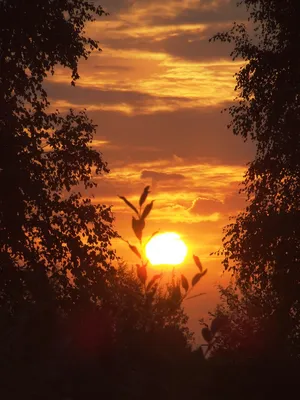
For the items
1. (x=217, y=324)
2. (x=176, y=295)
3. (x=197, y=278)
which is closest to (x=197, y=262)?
(x=197, y=278)

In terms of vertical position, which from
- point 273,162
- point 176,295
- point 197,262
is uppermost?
point 273,162

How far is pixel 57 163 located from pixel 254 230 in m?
5.17

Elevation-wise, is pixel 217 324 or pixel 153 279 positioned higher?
pixel 153 279

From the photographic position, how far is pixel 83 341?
4359 mm

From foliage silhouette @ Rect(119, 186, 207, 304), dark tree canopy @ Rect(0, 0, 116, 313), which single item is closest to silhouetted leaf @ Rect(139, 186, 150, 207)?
foliage silhouette @ Rect(119, 186, 207, 304)

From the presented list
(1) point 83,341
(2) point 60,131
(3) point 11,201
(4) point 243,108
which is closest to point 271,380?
(1) point 83,341

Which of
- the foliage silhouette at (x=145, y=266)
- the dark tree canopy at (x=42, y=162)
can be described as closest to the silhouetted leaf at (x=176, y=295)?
the foliage silhouette at (x=145, y=266)

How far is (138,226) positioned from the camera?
4.69 m

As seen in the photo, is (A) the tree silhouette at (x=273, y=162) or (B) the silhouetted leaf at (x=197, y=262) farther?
(A) the tree silhouette at (x=273, y=162)

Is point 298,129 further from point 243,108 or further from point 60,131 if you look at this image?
point 60,131

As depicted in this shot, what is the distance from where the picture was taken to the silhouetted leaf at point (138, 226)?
4.69 meters

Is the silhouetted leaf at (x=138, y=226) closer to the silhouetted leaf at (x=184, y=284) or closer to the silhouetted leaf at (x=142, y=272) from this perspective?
the silhouetted leaf at (x=142, y=272)

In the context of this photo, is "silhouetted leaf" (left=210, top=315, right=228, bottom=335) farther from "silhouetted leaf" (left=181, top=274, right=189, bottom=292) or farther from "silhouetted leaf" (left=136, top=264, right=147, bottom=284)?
"silhouetted leaf" (left=136, top=264, right=147, bottom=284)

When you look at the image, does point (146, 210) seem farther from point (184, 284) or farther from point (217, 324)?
point (217, 324)
